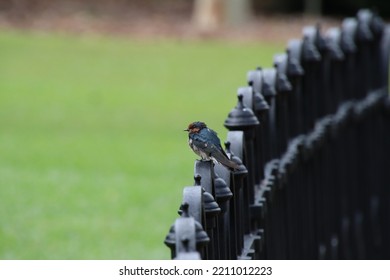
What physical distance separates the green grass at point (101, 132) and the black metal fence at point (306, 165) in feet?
4.78

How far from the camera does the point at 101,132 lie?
47.2 ft

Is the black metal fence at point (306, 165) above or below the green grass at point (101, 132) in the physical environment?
below

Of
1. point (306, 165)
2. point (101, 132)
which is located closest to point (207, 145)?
point (306, 165)

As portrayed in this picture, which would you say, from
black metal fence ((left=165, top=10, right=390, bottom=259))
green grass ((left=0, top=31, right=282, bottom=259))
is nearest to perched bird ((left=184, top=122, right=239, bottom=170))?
black metal fence ((left=165, top=10, right=390, bottom=259))

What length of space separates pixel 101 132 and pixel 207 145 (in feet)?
32.9

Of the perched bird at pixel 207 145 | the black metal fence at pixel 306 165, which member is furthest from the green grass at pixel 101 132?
the perched bird at pixel 207 145

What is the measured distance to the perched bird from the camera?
442 cm

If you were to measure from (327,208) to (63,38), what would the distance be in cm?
1688

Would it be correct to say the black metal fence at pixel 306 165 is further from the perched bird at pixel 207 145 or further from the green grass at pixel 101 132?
the green grass at pixel 101 132

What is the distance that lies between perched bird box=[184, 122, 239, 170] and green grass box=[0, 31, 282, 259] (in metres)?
3.65

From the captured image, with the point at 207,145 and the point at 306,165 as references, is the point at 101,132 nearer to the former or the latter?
the point at 306,165

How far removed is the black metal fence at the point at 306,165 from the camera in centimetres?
437

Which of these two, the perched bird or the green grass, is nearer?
the perched bird

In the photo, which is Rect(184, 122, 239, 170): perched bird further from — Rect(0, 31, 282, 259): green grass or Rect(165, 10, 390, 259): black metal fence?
Rect(0, 31, 282, 259): green grass
